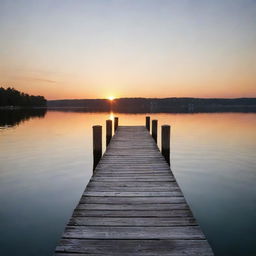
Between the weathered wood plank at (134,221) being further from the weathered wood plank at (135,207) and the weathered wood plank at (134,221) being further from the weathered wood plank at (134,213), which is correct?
the weathered wood plank at (135,207)

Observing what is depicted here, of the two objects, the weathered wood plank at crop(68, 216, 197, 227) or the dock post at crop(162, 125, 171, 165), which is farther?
the dock post at crop(162, 125, 171, 165)

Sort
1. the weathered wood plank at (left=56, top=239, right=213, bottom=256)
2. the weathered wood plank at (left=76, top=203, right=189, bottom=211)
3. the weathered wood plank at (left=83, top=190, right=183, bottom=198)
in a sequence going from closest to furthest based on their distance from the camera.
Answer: the weathered wood plank at (left=56, top=239, right=213, bottom=256), the weathered wood plank at (left=76, top=203, right=189, bottom=211), the weathered wood plank at (left=83, top=190, right=183, bottom=198)

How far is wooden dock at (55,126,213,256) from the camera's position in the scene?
115 inches

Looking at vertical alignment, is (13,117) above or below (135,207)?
above

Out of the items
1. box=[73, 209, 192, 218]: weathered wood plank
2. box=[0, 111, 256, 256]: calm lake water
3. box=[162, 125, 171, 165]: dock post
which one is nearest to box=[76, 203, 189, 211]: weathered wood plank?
box=[73, 209, 192, 218]: weathered wood plank

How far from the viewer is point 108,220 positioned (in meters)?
3.61

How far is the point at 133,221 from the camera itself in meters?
3.59

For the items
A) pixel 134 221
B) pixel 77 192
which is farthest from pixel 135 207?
pixel 77 192

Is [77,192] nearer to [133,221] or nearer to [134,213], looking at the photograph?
[134,213]

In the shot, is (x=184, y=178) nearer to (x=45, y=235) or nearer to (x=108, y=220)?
(x=45, y=235)

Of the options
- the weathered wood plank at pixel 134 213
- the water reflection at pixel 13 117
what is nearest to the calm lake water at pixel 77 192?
the weathered wood plank at pixel 134 213

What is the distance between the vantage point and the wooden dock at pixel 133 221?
2916 millimetres

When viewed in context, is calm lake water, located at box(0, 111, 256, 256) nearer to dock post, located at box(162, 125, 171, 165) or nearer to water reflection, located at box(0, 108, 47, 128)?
dock post, located at box(162, 125, 171, 165)

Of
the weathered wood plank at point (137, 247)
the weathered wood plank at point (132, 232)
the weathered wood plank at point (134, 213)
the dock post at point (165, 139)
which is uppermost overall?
the dock post at point (165, 139)
